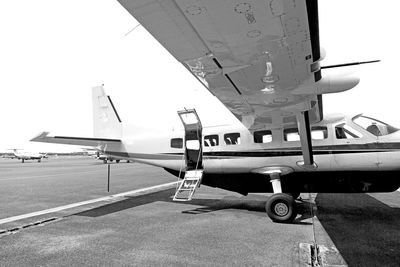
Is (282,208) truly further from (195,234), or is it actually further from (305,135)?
(195,234)

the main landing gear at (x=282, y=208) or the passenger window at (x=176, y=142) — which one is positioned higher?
the passenger window at (x=176, y=142)

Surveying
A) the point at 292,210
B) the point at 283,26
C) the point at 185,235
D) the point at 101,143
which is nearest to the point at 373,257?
the point at 292,210

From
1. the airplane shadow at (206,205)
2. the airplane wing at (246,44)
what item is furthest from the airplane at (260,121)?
the airplane shadow at (206,205)

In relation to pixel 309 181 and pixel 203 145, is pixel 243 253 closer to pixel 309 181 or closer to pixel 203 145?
pixel 309 181

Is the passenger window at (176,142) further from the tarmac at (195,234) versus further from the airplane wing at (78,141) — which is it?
the airplane wing at (78,141)

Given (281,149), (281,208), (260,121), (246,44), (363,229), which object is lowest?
(363,229)

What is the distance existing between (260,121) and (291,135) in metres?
1.21

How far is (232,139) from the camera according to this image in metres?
9.49

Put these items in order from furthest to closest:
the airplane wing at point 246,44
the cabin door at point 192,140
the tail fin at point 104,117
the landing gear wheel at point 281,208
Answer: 1. the tail fin at point 104,117
2. the cabin door at point 192,140
3. the landing gear wheel at point 281,208
4. the airplane wing at point 246,44

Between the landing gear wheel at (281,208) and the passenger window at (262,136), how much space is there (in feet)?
6.74

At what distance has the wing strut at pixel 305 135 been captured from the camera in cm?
738

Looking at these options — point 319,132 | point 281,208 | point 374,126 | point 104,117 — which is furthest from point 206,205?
point 104,117

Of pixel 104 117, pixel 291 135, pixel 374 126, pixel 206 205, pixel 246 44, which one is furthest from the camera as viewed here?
pixel 104 117

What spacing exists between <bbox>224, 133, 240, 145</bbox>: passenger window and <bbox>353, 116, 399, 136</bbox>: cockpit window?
3.82 meters
